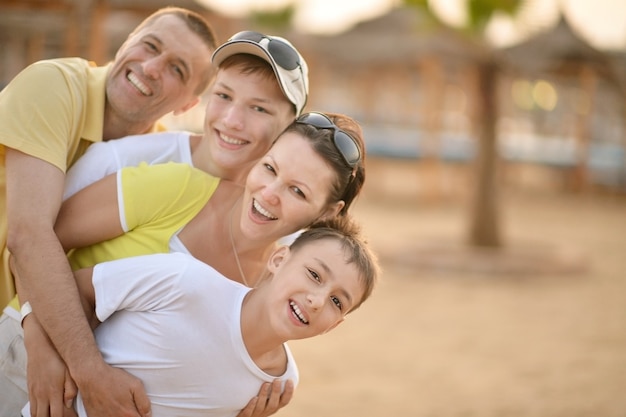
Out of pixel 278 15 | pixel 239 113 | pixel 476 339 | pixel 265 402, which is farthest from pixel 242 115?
pixel 278 15

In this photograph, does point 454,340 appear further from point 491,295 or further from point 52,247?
point 52,247

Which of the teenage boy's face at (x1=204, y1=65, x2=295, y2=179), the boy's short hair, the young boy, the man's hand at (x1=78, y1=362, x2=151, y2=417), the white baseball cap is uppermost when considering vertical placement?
the white baseball cap

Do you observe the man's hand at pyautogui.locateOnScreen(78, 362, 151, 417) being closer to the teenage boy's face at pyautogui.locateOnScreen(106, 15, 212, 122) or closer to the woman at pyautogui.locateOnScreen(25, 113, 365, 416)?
the woman at pyautogui.locateOnScreen(25, 113, 365, 416)

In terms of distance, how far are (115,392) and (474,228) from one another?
9.10 meters

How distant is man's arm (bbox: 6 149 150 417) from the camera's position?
2.21 meters

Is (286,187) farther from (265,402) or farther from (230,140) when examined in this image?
(265,402)

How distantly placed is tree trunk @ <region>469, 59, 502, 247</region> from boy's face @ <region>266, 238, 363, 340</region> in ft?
28.8

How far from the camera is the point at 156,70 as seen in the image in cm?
277

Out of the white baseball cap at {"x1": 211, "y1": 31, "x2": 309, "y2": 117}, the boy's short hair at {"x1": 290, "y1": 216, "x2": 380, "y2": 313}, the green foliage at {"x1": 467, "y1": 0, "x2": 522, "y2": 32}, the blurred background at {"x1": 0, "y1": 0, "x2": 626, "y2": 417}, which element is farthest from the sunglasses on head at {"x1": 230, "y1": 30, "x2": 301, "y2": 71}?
the green foliage at {"x1": 467, "y1": 0, "x2": 522, "y2": 32}

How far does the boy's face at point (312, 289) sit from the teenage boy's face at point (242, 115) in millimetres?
482

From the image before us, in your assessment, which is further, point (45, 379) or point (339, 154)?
point (339, 154)

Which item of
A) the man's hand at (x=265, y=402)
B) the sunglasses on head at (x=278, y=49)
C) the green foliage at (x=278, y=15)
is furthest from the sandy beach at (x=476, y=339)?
the green foliage at (x=278, y=15)

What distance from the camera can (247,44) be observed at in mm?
2488

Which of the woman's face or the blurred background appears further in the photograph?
the blurred background
